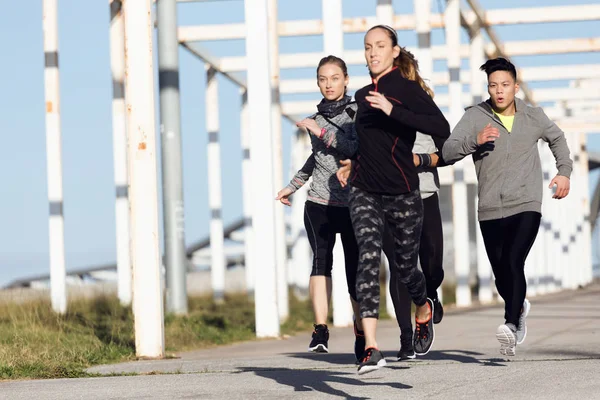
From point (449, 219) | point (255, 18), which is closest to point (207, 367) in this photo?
point (255, 18)

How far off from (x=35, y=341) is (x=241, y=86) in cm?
1265

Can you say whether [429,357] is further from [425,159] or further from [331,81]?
[331,81]

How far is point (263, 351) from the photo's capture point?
10.1 m

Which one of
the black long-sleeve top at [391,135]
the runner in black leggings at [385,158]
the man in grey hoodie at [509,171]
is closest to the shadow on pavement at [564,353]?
the man in grey hoodie at [509,171]

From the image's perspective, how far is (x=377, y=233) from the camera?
6043mm

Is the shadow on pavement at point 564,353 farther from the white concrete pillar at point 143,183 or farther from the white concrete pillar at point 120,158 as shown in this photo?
the white concrete pillar at point 120,158

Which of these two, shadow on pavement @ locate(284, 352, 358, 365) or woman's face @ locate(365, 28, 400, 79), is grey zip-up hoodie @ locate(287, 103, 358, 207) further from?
shadow on pavement @ locate(284, 352, 358, 365)

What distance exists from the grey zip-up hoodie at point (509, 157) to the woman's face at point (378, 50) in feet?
3.35

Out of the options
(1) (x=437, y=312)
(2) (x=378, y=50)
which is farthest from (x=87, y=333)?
Result: (2) (x=378, y=50)

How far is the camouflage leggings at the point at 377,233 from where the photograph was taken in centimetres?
590

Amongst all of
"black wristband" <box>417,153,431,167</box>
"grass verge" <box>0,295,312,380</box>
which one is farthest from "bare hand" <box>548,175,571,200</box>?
"grass verge" <box>0,295,312,380</box>

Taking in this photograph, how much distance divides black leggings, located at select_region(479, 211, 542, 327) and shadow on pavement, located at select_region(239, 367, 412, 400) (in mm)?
1019

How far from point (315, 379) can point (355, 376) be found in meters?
0.24

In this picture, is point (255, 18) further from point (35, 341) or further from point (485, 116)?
Answer: point (485, 116)
